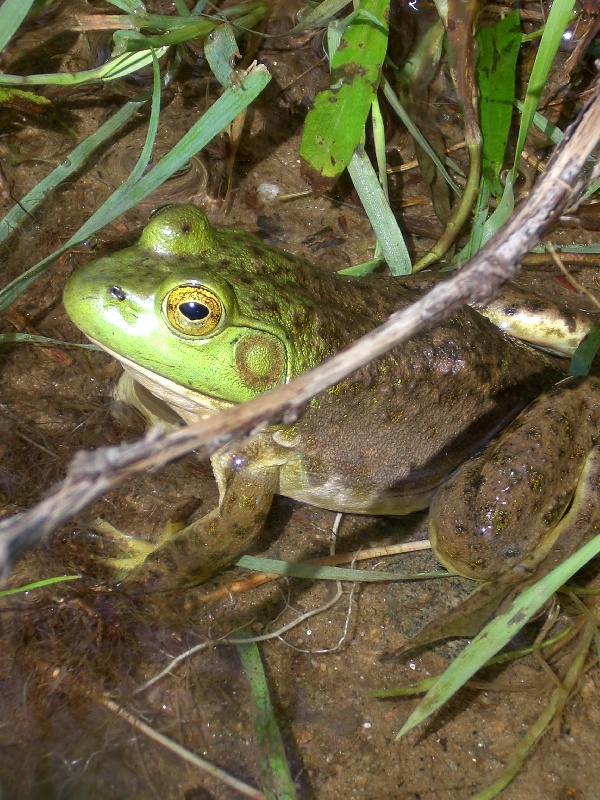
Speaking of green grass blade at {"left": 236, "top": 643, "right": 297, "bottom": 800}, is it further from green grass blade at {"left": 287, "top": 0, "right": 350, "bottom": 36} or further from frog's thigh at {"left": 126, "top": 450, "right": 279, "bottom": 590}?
green grass blade at {"left": 287, "top": 0, "right": 350, "bottom": 36}

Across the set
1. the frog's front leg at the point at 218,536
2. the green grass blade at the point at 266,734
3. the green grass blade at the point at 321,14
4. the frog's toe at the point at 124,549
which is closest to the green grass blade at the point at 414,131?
the green grass blade at the point at 321,14

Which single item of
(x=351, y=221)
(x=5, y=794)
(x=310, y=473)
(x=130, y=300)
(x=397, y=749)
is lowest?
(x=397, y=749)

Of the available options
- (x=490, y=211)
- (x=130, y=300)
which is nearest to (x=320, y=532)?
(x=130, y=300)

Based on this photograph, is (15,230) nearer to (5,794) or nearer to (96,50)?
A: (96,50)

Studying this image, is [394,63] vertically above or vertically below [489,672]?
above

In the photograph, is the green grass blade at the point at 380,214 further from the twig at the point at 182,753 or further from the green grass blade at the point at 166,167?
the twig at the point at 182,753

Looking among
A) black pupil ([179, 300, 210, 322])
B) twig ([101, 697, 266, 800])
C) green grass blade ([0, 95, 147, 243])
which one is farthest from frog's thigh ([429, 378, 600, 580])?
green grass blade ([0, 95, 147, 243])

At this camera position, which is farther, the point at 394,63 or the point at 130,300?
the point at 394,63
